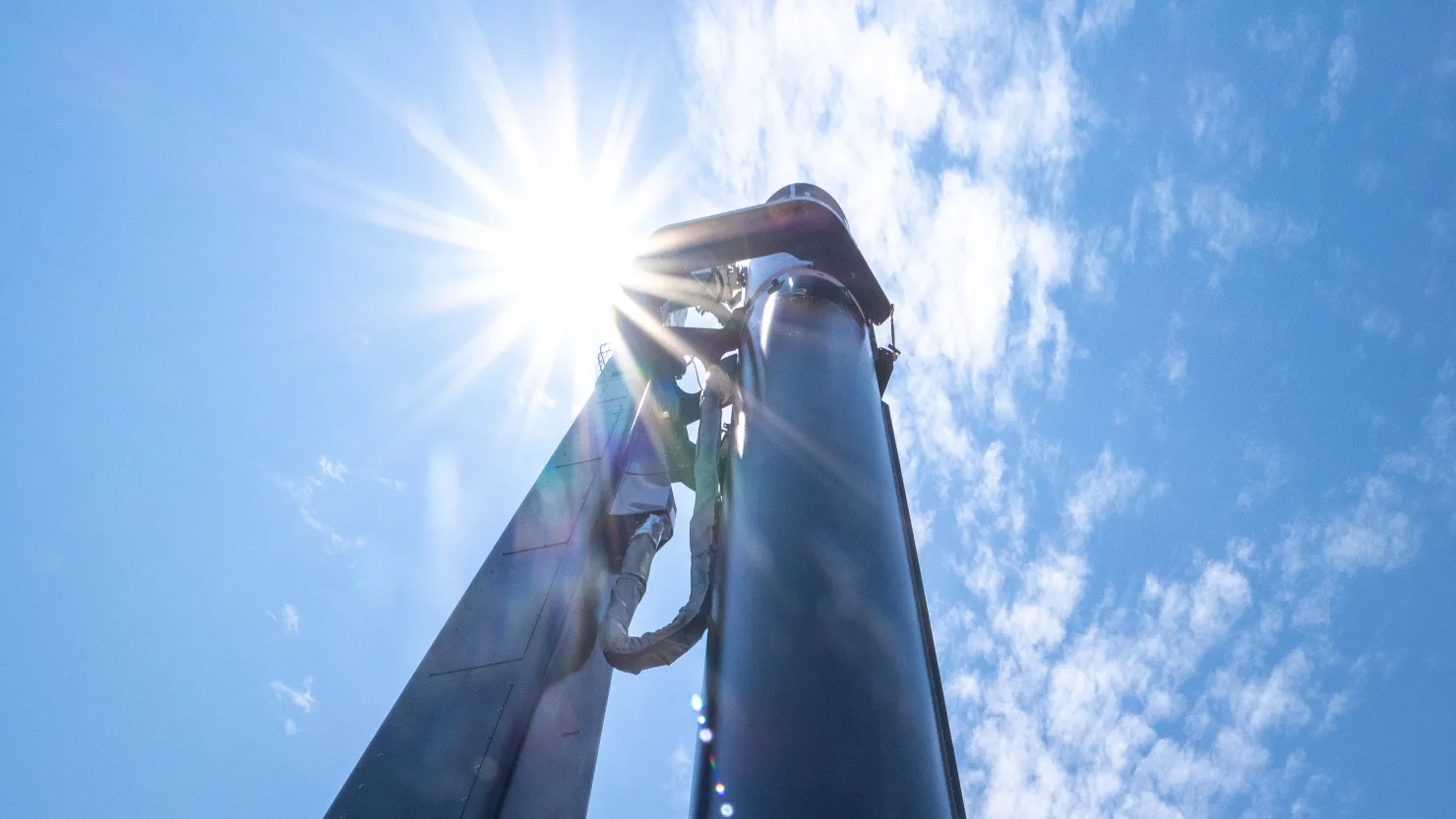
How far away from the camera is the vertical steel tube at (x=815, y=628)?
291 cm

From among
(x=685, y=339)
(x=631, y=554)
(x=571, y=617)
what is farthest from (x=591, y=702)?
(x=685, y=339)

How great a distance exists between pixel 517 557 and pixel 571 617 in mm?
749

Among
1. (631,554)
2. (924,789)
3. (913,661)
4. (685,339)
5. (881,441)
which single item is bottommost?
(924,789)

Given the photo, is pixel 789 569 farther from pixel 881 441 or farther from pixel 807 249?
pixel 807 249

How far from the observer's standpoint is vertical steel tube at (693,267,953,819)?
9.55 feet

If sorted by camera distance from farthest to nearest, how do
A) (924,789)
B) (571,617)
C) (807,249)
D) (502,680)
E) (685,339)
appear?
(685,339) < (807,249) < (571,617) < (502,680) < (924,789)

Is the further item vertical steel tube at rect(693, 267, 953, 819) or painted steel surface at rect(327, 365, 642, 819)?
painted steel surface at rect(327, 365, 642, 819)

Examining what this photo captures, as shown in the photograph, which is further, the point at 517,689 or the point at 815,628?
the point at 517,689

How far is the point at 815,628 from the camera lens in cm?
337

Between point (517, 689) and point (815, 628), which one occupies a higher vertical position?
point (517, 689)

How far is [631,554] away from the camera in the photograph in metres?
6.33

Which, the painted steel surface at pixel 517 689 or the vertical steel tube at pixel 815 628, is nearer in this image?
the vertical steel tube at pixel 815 628

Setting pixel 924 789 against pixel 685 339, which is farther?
pixel 685 339

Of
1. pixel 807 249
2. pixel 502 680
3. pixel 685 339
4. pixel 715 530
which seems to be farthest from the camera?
pixel 685 339
